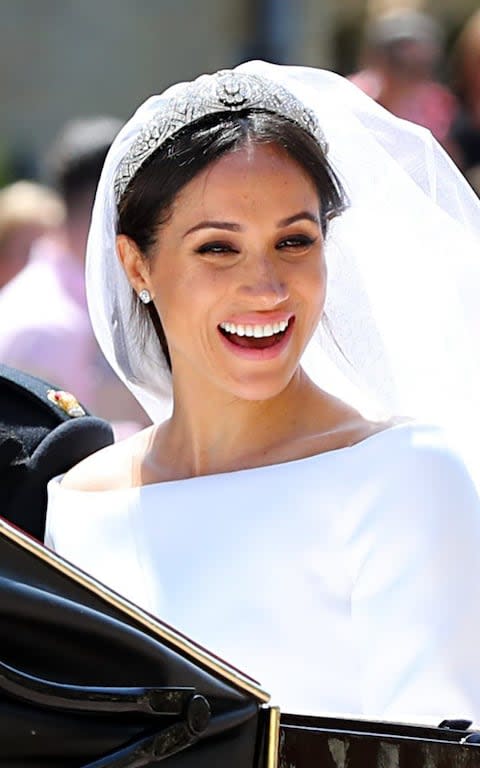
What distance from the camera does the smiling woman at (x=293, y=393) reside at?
2340 mm

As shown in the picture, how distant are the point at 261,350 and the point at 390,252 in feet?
1.13

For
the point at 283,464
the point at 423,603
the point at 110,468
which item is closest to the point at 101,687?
the point at 423,603

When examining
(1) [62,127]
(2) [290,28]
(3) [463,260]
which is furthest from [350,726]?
(1) [62,127]

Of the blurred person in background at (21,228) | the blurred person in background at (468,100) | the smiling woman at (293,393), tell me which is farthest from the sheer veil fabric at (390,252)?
the blurred person in background at (468,100)

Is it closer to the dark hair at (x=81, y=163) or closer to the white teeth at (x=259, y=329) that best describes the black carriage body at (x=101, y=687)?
the white teeth at (x=259, y=329)

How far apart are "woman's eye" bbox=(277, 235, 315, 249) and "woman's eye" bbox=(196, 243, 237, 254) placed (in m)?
0.07

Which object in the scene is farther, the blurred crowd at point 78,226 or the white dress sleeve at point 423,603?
the blurred crowd at point 78,226

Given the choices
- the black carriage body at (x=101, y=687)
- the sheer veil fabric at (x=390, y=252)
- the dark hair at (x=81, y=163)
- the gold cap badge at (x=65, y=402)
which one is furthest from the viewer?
the dark hair at (x=81, y=163)

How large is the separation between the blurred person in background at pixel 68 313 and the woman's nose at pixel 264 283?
7.61ft

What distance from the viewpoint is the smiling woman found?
2.34m

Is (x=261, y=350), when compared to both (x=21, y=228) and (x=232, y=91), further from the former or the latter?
(x=21, y=228)

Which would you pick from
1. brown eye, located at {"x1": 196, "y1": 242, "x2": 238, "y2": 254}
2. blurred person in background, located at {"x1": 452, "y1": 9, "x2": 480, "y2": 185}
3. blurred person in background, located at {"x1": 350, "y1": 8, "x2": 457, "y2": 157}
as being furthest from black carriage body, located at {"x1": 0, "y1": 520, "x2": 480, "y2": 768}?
blurred person in background, located at {"x1": 452, "y1": 9, "x2": 480, "y2": 185}

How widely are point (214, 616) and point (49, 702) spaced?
0.66 metres

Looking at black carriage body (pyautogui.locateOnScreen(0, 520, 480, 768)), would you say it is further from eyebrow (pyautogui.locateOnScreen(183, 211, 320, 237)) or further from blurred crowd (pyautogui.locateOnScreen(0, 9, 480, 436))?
blurred crowd (pyautogui.locateOnScreen(0, 9, 480, 436))
